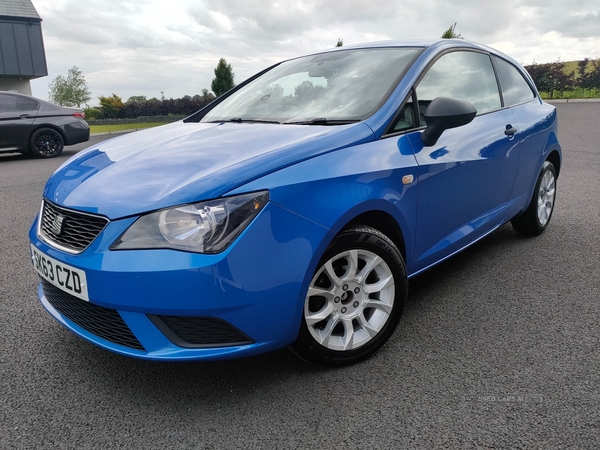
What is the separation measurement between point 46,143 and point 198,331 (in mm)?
10258

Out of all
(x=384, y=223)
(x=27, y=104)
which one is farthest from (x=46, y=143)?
(x=384, y=223)

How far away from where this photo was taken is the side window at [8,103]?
9906mm

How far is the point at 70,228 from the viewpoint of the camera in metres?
2.05

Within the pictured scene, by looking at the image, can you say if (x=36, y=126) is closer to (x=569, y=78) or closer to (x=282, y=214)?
(x=282, y=214)

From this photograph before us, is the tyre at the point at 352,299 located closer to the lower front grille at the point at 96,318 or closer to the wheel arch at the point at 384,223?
the wheel arch at the point at 384,223

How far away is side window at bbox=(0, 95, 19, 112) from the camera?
9.91 meters

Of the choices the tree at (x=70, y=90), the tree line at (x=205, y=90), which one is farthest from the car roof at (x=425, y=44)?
the tree at (x=70, y=90)

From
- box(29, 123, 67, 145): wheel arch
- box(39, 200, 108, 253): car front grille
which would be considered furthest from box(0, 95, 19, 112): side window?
box(39, 200, 108, 253): car front grille

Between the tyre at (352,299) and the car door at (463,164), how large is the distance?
0.35m

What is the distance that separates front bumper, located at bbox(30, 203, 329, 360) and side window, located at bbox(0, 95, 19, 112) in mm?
9581

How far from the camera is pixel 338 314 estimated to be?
222 cm

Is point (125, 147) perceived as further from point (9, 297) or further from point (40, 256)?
point (9, 297)

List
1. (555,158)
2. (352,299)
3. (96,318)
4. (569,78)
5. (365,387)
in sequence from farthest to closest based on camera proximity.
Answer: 1. (569,78)
2. (555,158)
3. (352,299)
4. (365,387)
5. (96,318)

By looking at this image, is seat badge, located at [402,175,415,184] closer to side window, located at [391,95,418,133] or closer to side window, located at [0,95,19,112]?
side window, located at [391,95,418,133]
